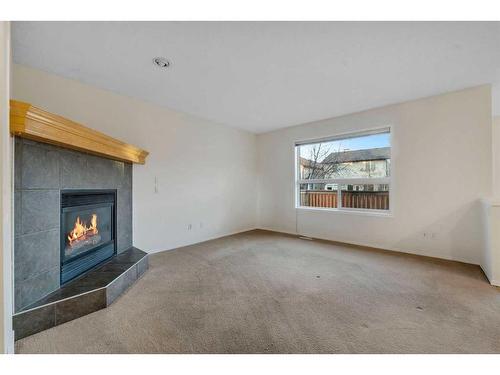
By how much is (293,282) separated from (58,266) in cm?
228

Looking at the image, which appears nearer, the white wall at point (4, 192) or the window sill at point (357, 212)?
the white wall at point (4, 192)

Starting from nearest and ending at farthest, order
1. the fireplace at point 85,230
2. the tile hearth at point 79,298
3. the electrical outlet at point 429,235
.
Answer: the tile hearth at point 79,298
the fireplace at point 85,230
the electrical outlet at point 429,235

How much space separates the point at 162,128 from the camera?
3.54 metres

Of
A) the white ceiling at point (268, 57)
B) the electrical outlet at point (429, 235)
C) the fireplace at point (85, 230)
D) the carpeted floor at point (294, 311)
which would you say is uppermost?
the white ceiling at point (268, 57)

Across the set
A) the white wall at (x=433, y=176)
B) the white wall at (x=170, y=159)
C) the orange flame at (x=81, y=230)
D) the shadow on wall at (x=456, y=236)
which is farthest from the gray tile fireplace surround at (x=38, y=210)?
the shadow on wall at (x=456, y=236)

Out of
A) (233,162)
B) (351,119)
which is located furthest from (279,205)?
(351,119)

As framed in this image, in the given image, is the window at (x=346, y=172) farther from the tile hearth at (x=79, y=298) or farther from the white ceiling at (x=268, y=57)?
the tile hearth at (x=79, y=298)

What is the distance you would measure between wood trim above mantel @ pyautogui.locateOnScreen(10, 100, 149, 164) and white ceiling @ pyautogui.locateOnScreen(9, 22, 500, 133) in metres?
0.79

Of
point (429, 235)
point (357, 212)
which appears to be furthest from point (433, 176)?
point (357, 212)

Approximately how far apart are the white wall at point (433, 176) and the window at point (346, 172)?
179 mm

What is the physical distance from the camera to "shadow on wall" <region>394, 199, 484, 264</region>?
2871 millimetres

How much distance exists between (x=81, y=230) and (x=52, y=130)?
1.18 m

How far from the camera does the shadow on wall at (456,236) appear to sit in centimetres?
287

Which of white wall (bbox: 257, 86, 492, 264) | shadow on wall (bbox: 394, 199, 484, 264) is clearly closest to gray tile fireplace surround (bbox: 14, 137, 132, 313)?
white wall (bbox: 257, 86, 492, 264)
